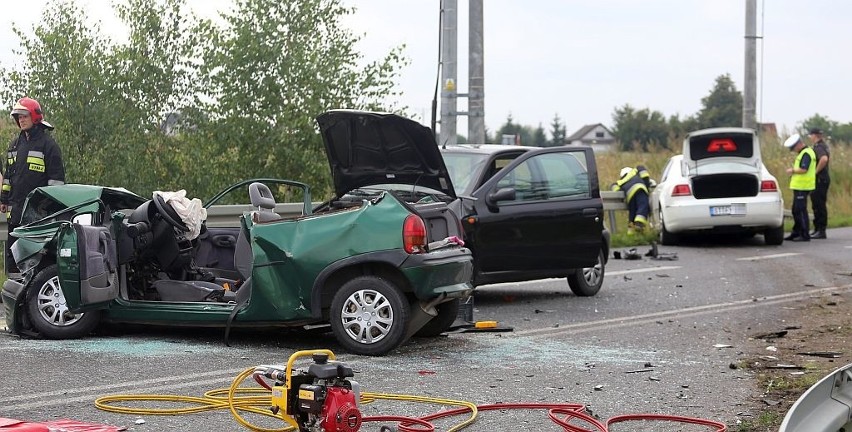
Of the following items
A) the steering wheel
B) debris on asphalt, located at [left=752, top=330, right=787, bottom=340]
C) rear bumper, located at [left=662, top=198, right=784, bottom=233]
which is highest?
the steering wheel

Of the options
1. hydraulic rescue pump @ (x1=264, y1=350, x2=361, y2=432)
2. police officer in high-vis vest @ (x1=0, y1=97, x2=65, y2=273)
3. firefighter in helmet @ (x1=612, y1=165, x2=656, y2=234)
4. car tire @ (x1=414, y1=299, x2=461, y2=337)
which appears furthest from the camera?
firefighter in helmet @ (x1=612, y1=165, x2=656, y2=234)

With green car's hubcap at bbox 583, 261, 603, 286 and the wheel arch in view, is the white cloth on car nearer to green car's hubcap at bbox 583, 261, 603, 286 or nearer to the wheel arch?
the wheel arch

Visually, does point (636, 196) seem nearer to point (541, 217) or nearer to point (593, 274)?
point (593, 274)

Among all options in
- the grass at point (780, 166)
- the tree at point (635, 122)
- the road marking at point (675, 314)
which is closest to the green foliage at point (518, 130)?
the tree at point (635, 122)

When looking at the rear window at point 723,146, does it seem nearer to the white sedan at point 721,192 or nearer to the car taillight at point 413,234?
the white sedan at point 721,192

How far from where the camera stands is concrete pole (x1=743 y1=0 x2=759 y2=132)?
2880 centimetres

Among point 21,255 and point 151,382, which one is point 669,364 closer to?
point 151,382

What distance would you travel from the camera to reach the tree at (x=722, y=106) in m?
87.8

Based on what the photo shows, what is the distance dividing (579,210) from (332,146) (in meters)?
3.21

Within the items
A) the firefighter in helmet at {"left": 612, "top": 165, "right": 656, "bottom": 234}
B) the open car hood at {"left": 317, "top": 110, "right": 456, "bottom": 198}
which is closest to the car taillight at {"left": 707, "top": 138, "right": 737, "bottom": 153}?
the firefighter in helmet at {"left": 612, "top": 165, "right": 656, "bottom": 234}

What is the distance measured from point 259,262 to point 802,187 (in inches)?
582

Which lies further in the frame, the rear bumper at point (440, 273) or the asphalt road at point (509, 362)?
the rear bumper at point (440, 273)

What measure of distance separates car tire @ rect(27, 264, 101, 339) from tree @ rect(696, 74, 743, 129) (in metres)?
79.2

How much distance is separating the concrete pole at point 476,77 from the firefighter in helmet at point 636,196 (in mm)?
4605
